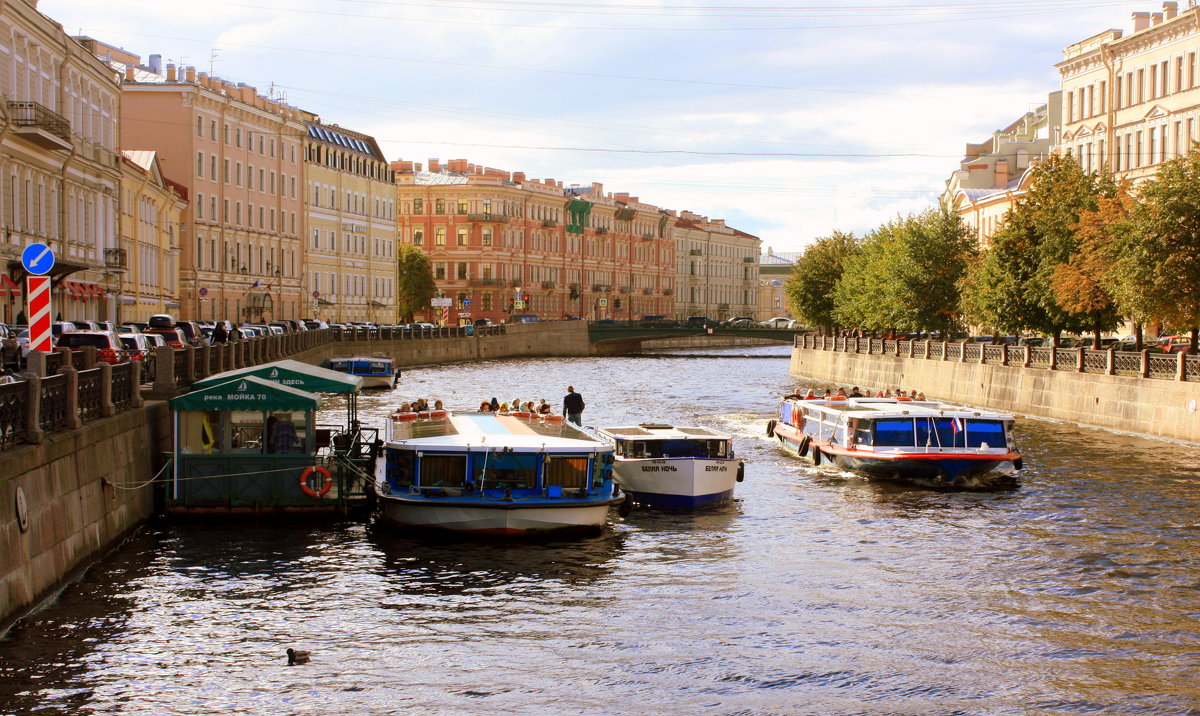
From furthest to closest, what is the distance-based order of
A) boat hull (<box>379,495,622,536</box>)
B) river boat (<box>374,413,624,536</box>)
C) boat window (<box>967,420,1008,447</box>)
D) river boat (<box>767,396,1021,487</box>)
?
1. boat window (<box>967,420,1008,447</box>)
2. river boat (<box>767,396,1021,487</box>)
3. river boat (<box>374,413,624,536</box>)
4. boat hull (<box>379,495,622,536</box>)

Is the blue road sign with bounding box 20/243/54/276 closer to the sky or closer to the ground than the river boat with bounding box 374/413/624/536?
closer to the sky

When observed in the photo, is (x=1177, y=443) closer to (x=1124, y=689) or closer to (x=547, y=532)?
(x=547, y=532)

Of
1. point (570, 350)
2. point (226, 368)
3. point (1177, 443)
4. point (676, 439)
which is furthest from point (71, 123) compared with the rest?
point (570, 350)

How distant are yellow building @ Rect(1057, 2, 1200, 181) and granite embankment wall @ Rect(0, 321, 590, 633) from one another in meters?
56.5

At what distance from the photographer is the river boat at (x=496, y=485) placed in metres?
24.5

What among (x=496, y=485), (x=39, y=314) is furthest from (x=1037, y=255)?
(x=39, y=314)

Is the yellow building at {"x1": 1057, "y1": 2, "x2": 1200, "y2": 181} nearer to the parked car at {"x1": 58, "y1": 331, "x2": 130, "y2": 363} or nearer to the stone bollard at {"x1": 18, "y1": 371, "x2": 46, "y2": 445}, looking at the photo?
the parked car at {"x1": 58, "y1": 331, "x2": 130, "y2": 363}

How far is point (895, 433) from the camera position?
1369 inches

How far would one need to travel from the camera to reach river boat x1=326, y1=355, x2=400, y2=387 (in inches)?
2694

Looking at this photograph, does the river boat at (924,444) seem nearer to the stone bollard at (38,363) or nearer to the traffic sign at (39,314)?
the traffic sign at (39,314)

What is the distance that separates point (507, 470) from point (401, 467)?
6.13 ft

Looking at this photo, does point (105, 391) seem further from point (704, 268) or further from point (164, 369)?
point (704, 268)

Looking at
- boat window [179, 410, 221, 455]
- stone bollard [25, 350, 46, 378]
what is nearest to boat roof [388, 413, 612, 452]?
boat window [179, 410, 221, 455]

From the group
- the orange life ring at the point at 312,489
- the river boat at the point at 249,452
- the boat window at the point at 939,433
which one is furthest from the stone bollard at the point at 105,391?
the boat window at the point at 939,433
